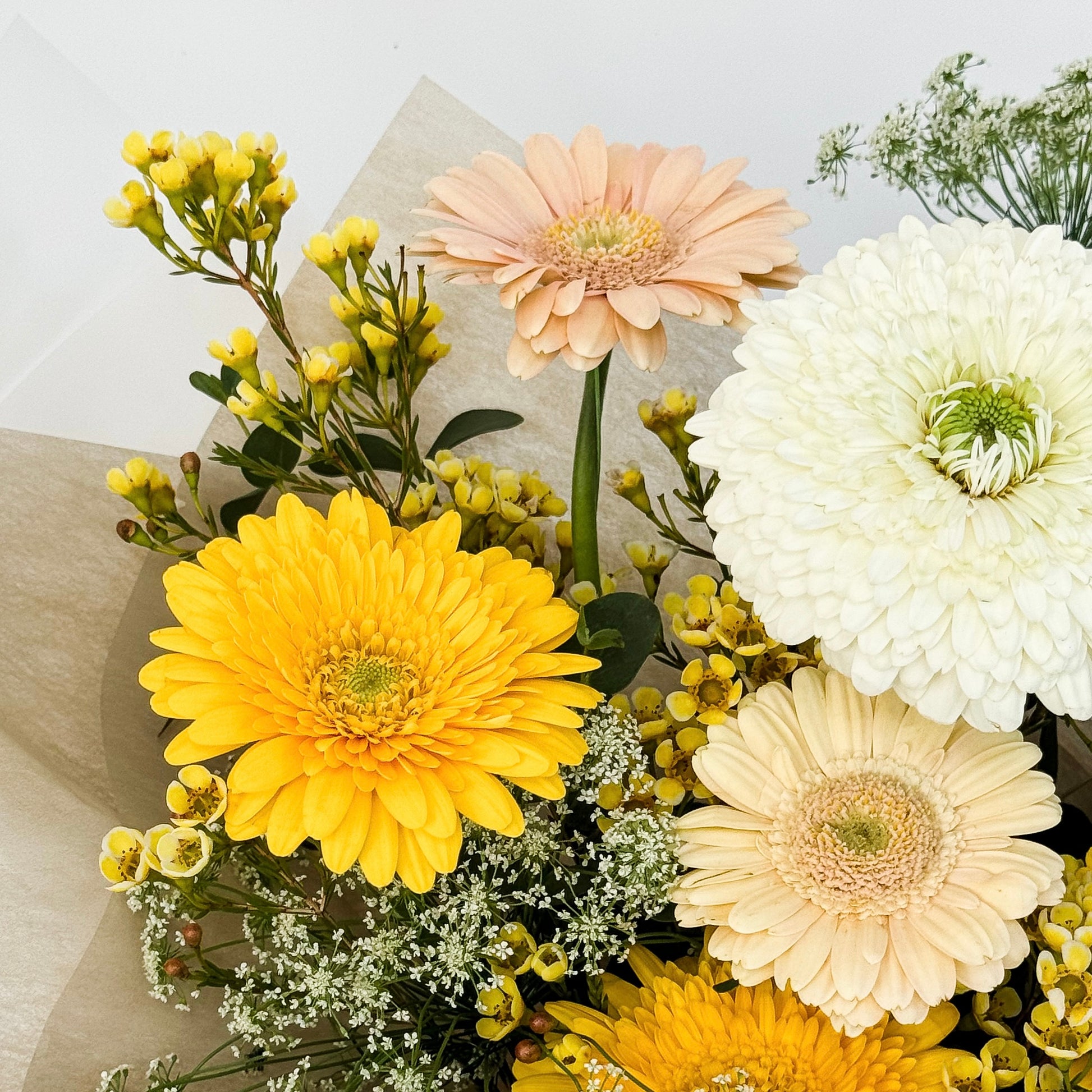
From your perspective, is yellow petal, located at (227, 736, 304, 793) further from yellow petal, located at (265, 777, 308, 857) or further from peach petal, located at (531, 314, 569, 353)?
peach petal, located at (531, 314, 569, 353)

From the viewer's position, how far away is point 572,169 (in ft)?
1.97

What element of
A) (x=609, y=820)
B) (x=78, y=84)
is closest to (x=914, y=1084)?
(x=609, y=820)

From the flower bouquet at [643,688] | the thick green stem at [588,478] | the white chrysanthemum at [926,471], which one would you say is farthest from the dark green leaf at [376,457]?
the white chrysanthemum at [926,471]

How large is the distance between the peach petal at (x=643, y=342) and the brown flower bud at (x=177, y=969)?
0.35 metres

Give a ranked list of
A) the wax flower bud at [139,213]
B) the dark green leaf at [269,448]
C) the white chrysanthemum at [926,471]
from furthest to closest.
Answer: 1. the dark green leaf at [269,448]
2. the wax flower bud at [139,213]
3. the white chrysanthemum at [926,471]

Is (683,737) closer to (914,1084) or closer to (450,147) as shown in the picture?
(914,1084)

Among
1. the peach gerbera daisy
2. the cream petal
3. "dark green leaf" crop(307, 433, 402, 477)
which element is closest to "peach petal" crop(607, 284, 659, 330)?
the peach gerbera daisy

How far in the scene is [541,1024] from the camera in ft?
1.74

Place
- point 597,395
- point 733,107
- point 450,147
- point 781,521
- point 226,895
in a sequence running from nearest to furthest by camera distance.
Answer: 1. point 781,521
2. point 597,395
3. point 226,895
4. point 450,147
5. point 733,107

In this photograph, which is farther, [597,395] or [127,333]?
[127,333]

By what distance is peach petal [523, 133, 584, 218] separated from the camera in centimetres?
59

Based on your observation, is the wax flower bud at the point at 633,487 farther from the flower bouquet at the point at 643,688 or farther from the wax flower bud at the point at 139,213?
the wax flower bud at the point at 139,213

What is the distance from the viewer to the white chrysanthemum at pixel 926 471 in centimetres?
44

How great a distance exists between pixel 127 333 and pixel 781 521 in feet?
1.54
